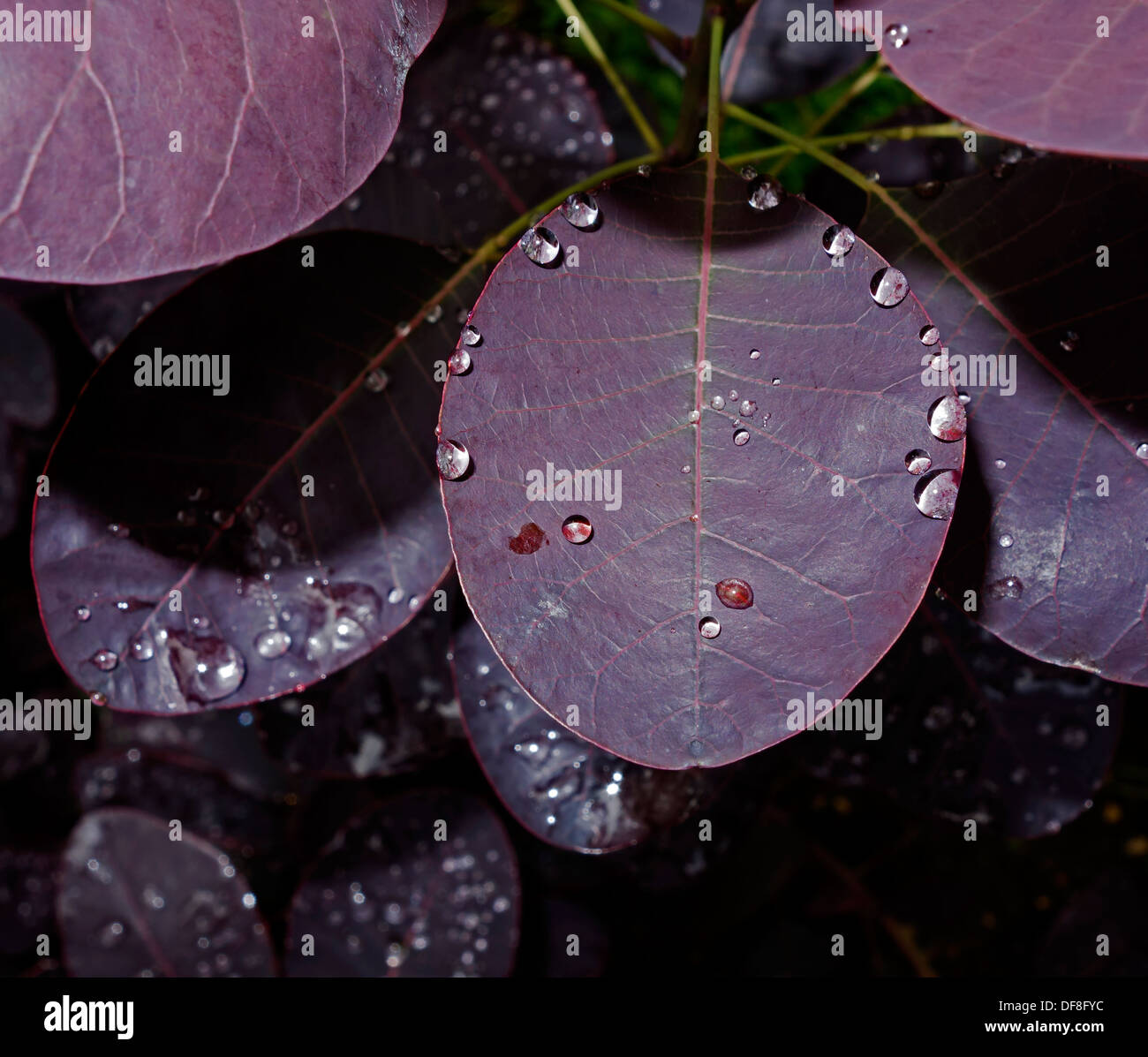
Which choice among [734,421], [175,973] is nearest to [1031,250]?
[734,421]

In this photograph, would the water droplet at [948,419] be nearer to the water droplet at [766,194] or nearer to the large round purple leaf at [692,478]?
the large round purple leaf at [692,478]

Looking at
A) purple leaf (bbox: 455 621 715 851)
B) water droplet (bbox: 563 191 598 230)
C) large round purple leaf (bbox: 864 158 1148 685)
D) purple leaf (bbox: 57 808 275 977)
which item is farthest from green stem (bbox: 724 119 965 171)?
purple leaf (bbox: 57 808 275 977)

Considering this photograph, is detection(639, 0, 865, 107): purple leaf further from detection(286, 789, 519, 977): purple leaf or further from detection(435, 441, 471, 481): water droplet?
detection(286, 789, 519, 977): purple leaf

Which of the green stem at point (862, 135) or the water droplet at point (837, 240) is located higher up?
the green stem at point (862, 135)

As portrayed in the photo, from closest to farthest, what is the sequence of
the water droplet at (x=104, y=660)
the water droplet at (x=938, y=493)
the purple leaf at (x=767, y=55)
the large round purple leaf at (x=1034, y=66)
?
the large round purple leaf at (x=1034, y=66) → the water droplet at (x=938, y=493) → the water droplet at (x=104, y=660) → the purple leaf at (x=767, y=55)

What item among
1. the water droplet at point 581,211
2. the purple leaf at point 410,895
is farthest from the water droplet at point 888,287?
the purple leaf at point 410,895

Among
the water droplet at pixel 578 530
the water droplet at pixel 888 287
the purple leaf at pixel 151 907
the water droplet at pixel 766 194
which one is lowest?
the purple leaf at pixel 151 907
